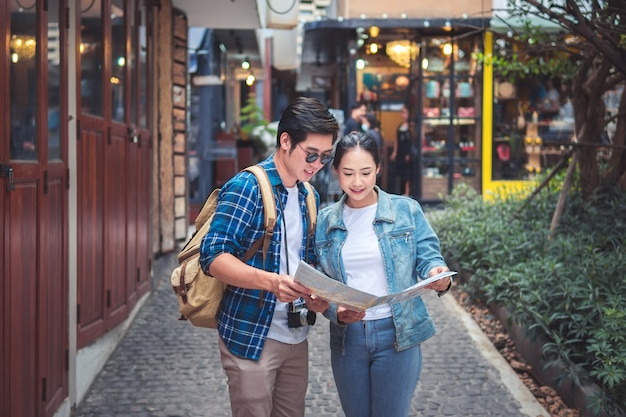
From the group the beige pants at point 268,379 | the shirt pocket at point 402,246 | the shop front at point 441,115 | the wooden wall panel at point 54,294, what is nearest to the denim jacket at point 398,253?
the shirt pocket at point 402,246

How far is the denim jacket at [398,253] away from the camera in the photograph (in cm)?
348

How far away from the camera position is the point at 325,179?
15.5 meters

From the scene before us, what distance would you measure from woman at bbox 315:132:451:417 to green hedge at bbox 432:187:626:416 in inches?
71.5

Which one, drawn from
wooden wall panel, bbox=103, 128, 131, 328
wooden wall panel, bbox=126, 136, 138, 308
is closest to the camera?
wooden wall panel, bbox=103, 128, 131, 328

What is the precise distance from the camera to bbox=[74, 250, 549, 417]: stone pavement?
5.74 metres

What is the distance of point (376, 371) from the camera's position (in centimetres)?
352

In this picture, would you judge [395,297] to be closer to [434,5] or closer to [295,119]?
[295,119]

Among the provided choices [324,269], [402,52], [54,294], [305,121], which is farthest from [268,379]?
[402,52]

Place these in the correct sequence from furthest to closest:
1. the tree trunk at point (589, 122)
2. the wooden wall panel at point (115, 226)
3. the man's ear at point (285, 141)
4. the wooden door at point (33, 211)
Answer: the tree trunk at point (589, 122)
the wooden wall panel at point (115, 226)
the wooden door at point (33, 211)
the man's ear at point (285, 141)

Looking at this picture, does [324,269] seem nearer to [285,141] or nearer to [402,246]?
[402,246]

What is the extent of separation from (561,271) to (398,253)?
3.77m

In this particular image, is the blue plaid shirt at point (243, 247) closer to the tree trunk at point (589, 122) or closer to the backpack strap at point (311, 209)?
the backpack strap at point (311, 209)

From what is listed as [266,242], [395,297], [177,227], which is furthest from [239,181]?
[177,227]

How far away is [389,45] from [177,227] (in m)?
8.17
